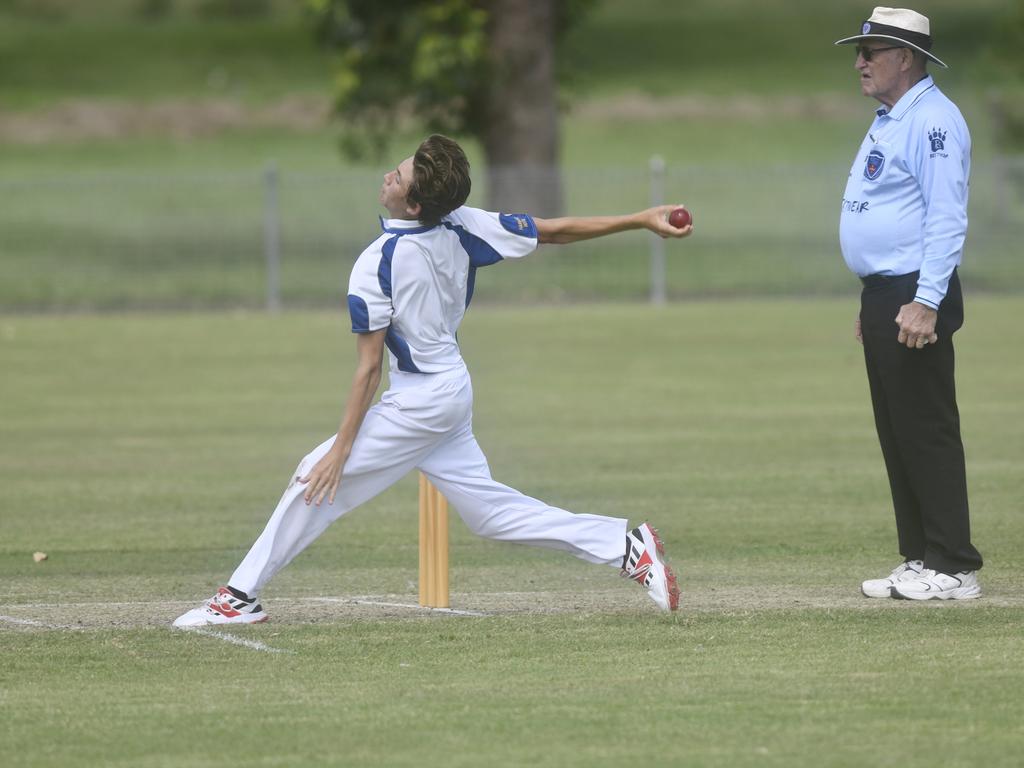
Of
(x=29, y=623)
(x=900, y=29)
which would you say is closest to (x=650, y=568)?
(x=900, y=29)

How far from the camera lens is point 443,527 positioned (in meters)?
7.49

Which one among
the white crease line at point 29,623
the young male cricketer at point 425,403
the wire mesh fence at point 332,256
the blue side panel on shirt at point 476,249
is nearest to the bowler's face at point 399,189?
the young male cricketer at point 425,403

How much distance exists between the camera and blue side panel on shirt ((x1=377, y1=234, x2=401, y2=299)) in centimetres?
687

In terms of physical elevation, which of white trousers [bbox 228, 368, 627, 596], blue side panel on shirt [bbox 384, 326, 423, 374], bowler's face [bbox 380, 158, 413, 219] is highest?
bowler's face [bbox 380, 158, 413, 219]

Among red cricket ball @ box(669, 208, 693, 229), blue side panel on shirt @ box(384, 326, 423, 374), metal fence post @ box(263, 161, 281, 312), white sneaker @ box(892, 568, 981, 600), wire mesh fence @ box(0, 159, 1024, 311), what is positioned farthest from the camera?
wire mesh fence @ box(0, 159, 1024, 311)

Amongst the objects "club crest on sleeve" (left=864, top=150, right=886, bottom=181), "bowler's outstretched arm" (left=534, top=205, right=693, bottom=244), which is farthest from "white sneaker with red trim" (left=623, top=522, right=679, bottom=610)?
"club crest on sleeve" (left=864, top=150, right=886, bottom=181)

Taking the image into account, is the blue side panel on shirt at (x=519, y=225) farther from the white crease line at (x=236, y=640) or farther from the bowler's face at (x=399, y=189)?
the white crease line at (x=236, y=640)

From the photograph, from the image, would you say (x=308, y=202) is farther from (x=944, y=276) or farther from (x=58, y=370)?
(x=944, y=276)

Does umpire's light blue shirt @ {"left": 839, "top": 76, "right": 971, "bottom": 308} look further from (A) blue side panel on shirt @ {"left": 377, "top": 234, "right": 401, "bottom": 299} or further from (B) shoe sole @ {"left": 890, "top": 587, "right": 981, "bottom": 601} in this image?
(A) blue side panel on shirt @ {"left": 377, "top": 234, "right": 401, "bottom": 299}

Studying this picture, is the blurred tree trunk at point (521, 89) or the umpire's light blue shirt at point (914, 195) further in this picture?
the blurred tree trunk at point (521, 89)

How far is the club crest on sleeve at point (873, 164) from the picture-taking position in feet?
24.0

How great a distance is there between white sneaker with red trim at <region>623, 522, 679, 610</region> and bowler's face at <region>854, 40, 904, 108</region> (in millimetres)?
1980

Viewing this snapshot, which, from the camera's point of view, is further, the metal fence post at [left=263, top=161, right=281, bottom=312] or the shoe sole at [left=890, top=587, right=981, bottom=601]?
the metal fence post at [left=263, top=161, right=281, bottom=312]

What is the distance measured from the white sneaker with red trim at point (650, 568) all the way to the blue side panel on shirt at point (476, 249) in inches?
47.7
